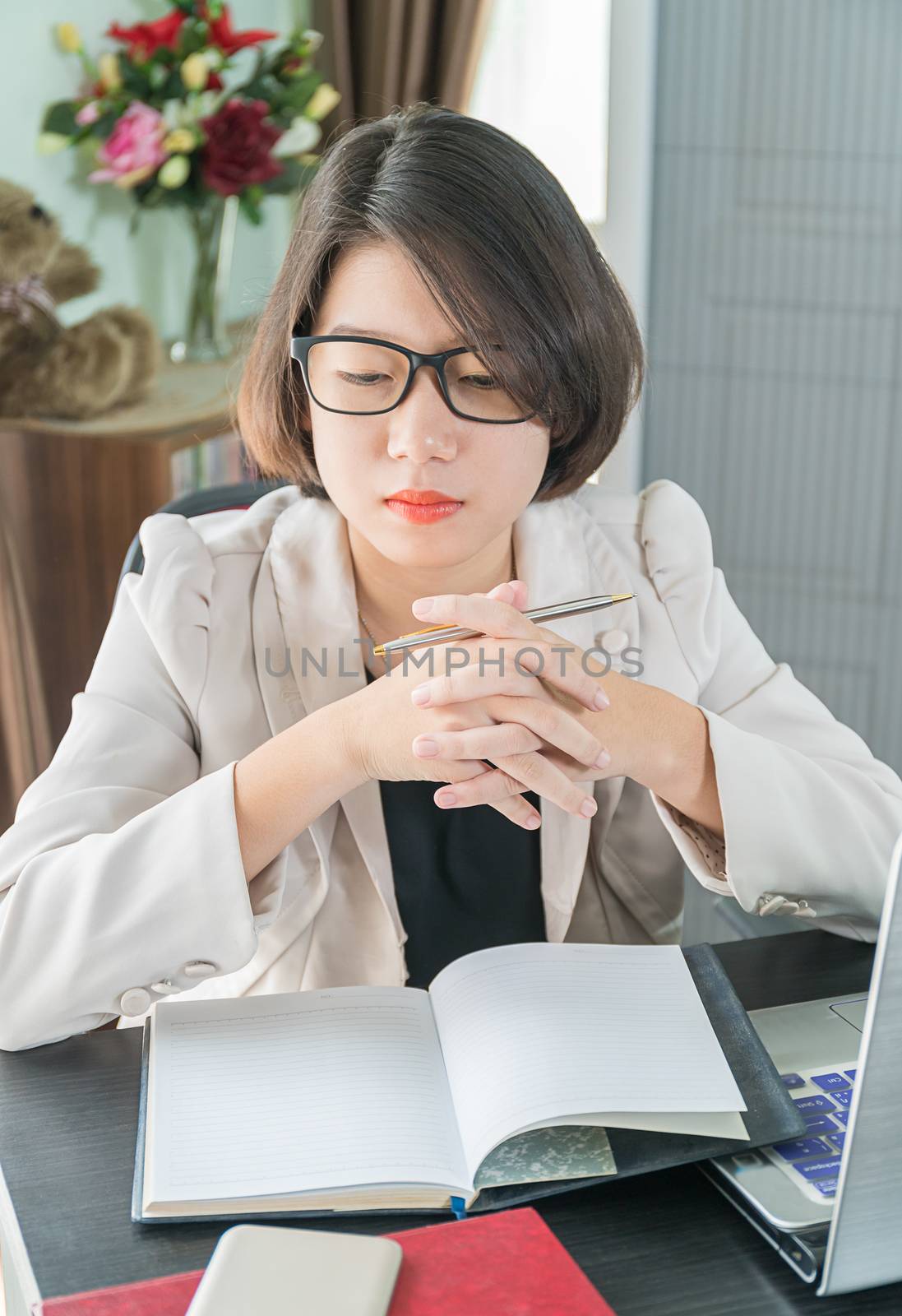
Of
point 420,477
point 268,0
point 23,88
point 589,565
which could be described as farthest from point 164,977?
point 268,0

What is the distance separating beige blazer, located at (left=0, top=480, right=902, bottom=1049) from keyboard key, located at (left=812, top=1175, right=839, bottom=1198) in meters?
0.35

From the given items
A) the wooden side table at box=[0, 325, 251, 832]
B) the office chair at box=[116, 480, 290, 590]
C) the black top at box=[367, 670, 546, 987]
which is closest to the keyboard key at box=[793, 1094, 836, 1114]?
the black top at box=[367, 670, 546, 987]

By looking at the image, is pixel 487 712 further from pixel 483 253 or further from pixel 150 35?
pixel 150 35

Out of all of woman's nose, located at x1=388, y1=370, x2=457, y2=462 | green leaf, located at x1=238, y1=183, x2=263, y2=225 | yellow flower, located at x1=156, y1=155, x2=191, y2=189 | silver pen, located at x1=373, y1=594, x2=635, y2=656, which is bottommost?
silver pen, located at x1=373, y1=594, x2=635, y2=656

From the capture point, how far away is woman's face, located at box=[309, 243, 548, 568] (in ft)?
3.49

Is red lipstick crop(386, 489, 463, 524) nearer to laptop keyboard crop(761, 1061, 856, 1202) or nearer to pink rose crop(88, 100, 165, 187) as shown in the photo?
laptop keyboard crop(761, 1061, 856, 1202)

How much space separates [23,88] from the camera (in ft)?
7.82

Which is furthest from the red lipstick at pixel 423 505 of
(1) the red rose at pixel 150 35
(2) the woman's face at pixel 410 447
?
(1) the red rose at pixel 150 35

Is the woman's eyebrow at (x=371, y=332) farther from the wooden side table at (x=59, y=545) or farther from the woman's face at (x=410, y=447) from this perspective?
the wooden side table at (x=59, y=545)

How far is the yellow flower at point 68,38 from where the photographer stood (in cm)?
239

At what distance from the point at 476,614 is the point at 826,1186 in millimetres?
481

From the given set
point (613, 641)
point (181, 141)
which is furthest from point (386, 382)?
point (181, 141)

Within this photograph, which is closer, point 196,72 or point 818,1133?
point 818,1133

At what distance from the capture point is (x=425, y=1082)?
822 mm
